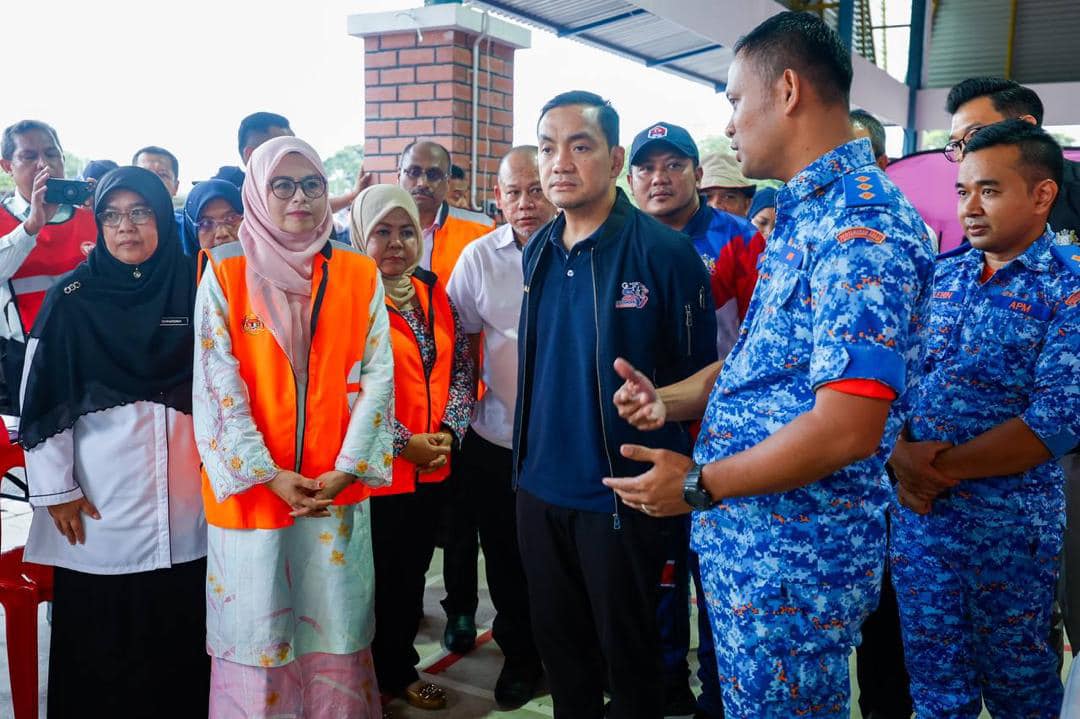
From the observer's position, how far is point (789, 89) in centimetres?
140

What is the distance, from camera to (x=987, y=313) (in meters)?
1.99

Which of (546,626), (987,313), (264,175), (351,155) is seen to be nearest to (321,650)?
(546,626)

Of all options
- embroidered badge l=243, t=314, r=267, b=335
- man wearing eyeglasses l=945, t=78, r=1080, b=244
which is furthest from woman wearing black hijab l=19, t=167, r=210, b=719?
man wearing eyeglasses l=945, t=78, r=1080, b=244

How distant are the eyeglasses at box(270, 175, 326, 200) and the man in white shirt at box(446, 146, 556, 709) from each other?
689 mm

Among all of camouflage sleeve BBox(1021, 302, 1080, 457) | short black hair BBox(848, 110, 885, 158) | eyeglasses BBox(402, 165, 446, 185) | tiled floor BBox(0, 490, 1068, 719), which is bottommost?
tiled floor BBox(0, 490, 1068, 719)

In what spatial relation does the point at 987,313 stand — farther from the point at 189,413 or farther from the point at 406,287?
the point at 189,413

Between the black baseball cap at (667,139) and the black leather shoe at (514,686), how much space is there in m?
1.65

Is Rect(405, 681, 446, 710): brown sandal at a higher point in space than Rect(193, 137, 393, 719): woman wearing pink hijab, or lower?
lower

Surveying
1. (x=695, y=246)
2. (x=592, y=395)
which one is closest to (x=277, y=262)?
(x=592, y=395)

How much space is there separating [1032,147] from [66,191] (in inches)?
117

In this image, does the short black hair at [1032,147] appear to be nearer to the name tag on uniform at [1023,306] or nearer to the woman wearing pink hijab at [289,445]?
the name tag on uniform at [1023,306]

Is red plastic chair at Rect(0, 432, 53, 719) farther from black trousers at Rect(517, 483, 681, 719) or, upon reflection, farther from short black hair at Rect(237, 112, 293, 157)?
short black hair at Rect(237, 112, 293, 157)

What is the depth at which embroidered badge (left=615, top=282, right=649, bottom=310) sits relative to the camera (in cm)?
200

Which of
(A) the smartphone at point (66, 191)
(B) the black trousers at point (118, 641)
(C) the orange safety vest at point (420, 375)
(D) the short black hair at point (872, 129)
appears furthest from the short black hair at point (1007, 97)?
(A) the smartphone at point (66, 191)
